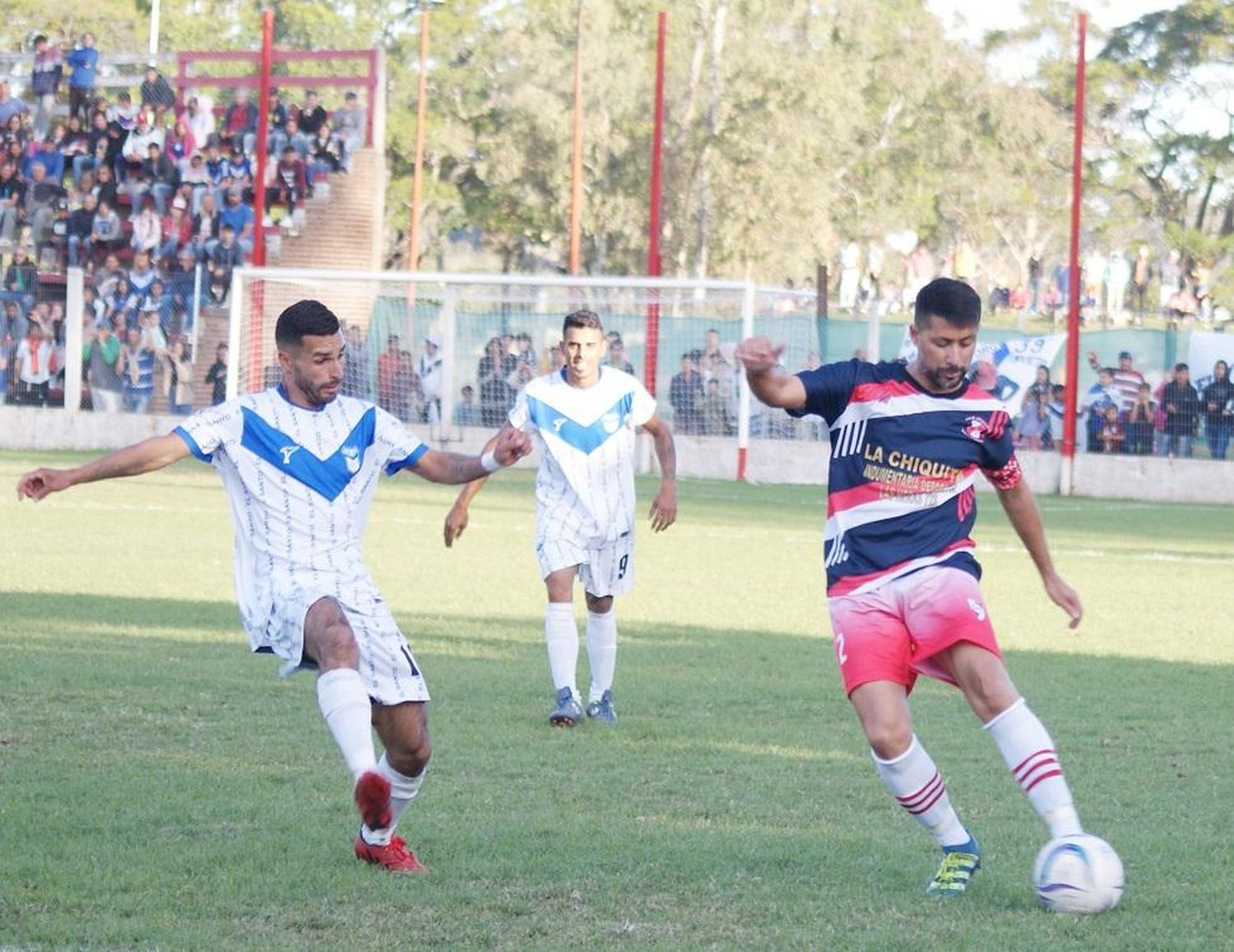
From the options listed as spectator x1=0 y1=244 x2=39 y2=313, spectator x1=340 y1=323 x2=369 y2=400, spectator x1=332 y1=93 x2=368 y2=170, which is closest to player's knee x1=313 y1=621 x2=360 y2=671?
spectator x1=340 y1=323 x2=369 y2=400

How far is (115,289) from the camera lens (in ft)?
96.2

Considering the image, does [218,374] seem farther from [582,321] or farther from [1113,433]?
[582,321]

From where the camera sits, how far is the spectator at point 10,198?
107ft

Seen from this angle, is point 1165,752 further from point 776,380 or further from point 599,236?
point 599,236

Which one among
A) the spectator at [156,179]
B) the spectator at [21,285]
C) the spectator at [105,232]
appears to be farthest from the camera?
the spectator at [156,179]

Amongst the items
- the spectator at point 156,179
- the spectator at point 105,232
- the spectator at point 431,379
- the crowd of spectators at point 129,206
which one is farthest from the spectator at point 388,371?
the spectator at point 105,232

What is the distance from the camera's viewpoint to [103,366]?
1144 inches

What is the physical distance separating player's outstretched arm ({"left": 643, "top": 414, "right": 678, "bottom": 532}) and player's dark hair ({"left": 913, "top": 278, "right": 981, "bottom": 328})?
11.9 ft

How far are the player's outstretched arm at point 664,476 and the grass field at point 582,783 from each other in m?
0.87

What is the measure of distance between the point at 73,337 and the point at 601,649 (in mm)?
21574

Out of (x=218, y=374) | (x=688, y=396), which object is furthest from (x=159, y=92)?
(x=688, y=396)

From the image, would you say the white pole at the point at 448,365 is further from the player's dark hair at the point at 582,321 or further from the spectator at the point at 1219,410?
the player's dark hair at the point at 582,321

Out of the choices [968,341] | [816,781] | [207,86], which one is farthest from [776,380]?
[207,86]

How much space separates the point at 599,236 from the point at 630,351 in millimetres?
23430
